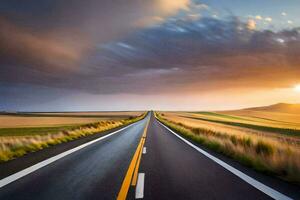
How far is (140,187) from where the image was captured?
5.61m

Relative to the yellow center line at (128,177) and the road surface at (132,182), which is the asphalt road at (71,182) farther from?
the yellow center line at (128,177)

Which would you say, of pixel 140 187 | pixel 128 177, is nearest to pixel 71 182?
pixel 128 177

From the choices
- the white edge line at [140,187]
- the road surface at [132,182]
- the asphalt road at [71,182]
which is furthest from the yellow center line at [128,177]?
the white edge line at [140,187]

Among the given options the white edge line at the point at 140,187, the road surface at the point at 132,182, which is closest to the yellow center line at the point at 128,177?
the road surface at the point at 132,182

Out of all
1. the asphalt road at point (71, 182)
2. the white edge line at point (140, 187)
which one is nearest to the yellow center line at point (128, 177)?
the asphalt road at point (71, 182)

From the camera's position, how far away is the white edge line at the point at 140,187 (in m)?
5.01

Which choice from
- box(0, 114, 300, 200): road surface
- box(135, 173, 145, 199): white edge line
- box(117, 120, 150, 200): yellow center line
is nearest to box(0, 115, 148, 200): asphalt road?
box(0, 114, 300, 200): road surface

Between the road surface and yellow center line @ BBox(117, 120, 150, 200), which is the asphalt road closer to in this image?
the road surface

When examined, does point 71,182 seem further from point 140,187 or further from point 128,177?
point 140,187

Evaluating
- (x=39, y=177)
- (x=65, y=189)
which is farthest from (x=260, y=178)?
(x=39, y=177)

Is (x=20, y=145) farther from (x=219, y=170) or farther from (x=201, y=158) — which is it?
(x=219, y=170)

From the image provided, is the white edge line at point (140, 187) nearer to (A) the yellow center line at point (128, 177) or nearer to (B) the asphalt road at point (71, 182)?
(A) the yellow center line at point (128, 177)

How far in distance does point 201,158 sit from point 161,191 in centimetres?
448

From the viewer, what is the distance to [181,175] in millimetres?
6816
